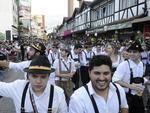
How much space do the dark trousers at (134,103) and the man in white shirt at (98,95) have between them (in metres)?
2.58

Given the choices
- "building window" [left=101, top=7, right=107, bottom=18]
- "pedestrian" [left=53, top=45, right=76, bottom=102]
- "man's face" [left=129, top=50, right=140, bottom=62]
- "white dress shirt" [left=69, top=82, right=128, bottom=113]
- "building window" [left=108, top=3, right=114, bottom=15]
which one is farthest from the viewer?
"building window" [left=101, top=7, right=107, bottom=18]

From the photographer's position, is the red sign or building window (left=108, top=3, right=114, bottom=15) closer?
the red sign

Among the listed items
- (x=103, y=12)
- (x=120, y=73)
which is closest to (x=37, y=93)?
(x=120, y=73)

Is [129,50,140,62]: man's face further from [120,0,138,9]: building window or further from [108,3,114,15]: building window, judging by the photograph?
[108,3,114,15]: building window

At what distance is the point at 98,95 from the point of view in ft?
12.3

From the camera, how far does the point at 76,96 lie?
3717mm

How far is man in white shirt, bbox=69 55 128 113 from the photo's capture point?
12.1ft

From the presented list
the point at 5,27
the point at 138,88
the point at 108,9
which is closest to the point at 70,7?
the point at 5,27

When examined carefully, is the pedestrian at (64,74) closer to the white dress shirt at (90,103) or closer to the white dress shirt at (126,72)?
the white dress shirt at (126,72)

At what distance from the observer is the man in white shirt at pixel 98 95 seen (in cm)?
368

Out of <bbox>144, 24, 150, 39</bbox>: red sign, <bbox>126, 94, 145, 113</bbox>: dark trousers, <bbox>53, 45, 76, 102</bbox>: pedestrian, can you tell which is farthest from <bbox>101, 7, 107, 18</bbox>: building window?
<bbox>126, 94, 145, 113</bbox>: dark trousers

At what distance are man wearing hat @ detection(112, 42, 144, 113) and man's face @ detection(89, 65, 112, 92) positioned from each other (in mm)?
2301

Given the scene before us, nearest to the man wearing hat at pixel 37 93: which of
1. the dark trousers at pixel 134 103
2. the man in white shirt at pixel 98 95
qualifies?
the man in white shirt at pixel 98 95

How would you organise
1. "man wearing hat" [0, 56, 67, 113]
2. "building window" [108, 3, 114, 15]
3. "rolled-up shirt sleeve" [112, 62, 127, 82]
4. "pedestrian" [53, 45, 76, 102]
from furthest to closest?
"building window" [108, 3, 114, 15], "pedestrian" [53, 45, 76, 102], "rolled-up shirt sleeve" [112, 62, 127, 82], "man wearing hat" [0, 56, 67, 113]
